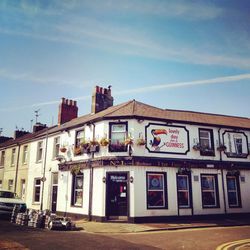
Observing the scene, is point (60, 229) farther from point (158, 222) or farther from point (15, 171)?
point (15, 171)

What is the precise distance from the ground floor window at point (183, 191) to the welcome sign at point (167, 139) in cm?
181

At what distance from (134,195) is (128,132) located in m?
4.14

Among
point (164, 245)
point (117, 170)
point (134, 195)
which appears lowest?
point (164, 245)

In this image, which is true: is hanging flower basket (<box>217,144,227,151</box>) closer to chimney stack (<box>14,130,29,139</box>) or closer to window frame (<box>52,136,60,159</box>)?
window frame (<box>52,136,60,159</box>)

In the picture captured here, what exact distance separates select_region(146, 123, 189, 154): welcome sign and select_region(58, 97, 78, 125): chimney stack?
10182 mm

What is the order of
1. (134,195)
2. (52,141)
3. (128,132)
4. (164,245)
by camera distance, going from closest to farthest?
(164,245)
(134,195)
(128,132)
(52,141)

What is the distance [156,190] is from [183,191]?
2.13 m

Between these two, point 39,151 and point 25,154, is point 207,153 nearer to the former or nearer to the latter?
point 39,151

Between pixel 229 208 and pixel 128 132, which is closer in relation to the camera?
pixel 128 132

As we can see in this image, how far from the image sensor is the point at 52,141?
23.0m

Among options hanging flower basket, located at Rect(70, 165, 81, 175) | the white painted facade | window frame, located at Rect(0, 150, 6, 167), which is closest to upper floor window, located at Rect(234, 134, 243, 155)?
the white painted facade

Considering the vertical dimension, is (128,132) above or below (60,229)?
above

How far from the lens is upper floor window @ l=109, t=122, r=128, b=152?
56.7 feet

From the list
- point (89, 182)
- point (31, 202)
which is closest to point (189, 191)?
point (89, 182)
